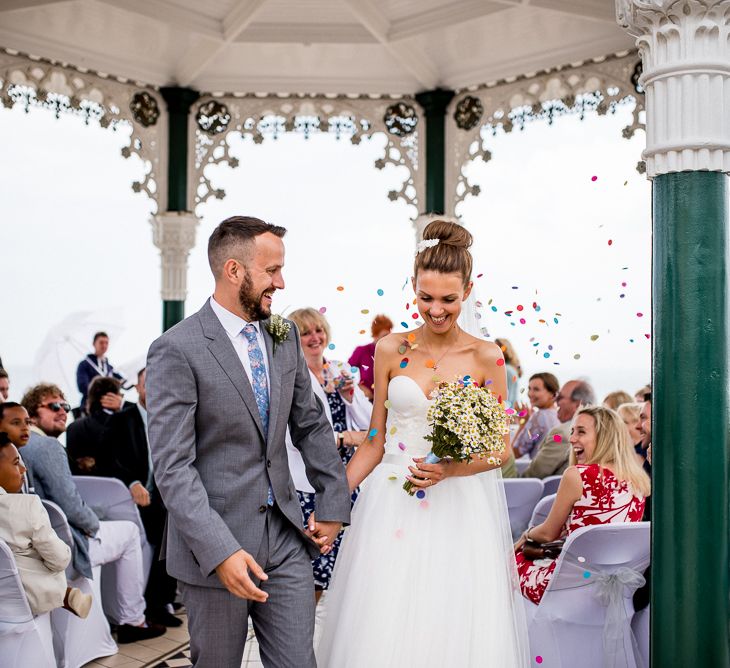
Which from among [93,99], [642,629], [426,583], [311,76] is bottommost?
[642,629]

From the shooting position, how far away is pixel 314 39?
7691 mm

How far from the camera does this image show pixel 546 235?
15820 mm

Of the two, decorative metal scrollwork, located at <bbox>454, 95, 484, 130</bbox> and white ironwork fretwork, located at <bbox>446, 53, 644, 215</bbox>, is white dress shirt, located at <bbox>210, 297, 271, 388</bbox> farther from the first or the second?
decorative metal scrollwork, located at <bbox>454, 95, 484, 130</bbox>

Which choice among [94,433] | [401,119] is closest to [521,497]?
[94,433]

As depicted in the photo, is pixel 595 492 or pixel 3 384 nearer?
pixel 595 492

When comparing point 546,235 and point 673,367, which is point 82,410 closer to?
point 673,367

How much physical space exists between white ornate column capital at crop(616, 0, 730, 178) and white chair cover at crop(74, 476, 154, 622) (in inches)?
136

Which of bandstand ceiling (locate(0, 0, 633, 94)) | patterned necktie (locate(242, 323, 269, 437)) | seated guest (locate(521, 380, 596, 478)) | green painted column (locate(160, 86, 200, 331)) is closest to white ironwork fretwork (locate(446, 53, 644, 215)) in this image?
bandstand ceiling (locate(0, 0, 633, 94))

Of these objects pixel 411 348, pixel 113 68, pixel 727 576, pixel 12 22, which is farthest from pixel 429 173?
pixel 727 576

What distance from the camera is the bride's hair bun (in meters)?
2.97

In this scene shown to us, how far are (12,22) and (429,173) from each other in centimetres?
380

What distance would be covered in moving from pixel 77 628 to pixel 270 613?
2098mm

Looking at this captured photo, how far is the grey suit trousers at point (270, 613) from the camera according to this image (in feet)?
8.11

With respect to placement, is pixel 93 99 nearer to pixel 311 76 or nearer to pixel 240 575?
pixel 311 76
